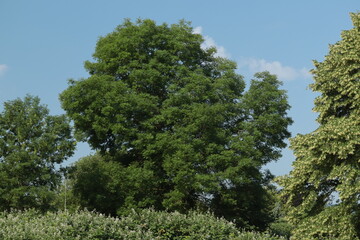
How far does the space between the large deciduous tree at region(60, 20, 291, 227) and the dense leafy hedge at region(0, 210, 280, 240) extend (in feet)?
36.5

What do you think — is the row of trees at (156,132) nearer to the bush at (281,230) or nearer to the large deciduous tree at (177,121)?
the large deciduous tree at (177,121)

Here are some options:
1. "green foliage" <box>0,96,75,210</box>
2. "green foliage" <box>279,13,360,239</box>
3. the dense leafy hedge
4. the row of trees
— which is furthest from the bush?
the dense leafy hedge

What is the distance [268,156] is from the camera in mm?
33656

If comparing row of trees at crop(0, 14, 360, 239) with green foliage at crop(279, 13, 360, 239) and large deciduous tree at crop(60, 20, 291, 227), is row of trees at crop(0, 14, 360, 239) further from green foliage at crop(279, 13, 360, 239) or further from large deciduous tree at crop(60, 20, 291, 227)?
green foliage at crop(279, 13, 360, 239)

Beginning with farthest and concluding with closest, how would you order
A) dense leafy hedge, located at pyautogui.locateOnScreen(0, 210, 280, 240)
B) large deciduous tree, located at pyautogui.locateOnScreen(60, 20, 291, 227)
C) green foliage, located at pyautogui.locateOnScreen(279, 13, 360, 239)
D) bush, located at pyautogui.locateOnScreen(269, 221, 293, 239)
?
bush, located at pyautogui.locateOnScreen(269, 221, 293, 239), large deciduous tree, located at pyautogui.locateOnScreen(60, 20, 291, 227), green foliage, located at pyautogui.locateOnScreen(279, 13, 360, 239), dense leafy hedge, located at pyautogui.locateOnScreen(0, 210, 280, 240)

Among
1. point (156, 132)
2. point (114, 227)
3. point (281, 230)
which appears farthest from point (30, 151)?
point (281, 230)

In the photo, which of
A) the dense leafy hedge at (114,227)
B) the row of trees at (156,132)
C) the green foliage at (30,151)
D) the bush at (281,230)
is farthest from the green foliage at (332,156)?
the green foliage at (30,151)

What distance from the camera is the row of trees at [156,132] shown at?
100 feet

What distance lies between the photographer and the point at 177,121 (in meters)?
31.7

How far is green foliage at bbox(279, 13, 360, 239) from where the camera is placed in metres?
20.2

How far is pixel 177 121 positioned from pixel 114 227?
630 inches

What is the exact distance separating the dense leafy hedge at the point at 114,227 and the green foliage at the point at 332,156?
4.44 m

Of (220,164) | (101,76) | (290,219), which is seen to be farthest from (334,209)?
(101,76)

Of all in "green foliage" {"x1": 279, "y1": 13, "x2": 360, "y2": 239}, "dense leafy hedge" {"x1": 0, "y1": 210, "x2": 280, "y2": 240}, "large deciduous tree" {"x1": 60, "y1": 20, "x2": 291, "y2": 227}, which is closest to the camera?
"dense leafy hedge" {"x1": 0, "y1": 210, "x2": 280, "y2": 240}
